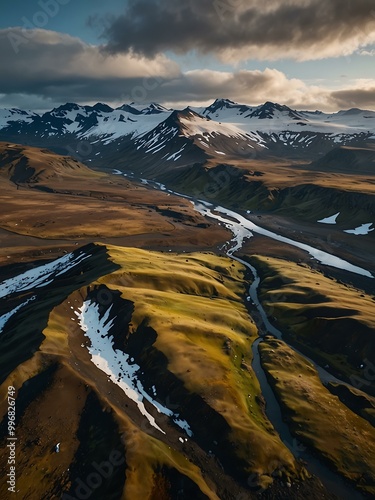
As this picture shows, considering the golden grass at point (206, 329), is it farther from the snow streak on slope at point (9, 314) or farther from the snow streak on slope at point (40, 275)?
the snow streak on slope at point (9, 314)

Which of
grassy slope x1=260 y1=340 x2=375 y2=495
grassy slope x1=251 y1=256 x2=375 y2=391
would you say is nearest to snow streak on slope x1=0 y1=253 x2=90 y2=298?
grassy slope x1=251 y1=256 x2=375 y2=391

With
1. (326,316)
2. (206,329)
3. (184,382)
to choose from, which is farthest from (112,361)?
(326,316)

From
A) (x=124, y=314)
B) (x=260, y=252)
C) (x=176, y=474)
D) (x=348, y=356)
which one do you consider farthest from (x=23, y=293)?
(x=260, y=252)

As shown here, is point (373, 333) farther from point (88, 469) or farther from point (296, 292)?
point (88, 469)

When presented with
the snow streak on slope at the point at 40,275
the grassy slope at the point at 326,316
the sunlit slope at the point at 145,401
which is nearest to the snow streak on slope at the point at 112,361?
the sunlit slope at the point at 145,401

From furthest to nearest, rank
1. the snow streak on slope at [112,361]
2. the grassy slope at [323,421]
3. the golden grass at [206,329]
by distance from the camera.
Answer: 1. the snow streak on slope at [112,361]
2. the golden grass at [206,329]
3. the grassy slope at [323,421]

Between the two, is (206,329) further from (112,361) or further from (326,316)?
(326,316)
